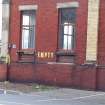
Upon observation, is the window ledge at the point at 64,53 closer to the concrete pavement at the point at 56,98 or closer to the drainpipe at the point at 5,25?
the concrete pavement at the point at 56,98

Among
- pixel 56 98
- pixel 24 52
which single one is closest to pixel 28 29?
pixel 24 52

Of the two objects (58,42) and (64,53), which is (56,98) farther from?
(58,42)

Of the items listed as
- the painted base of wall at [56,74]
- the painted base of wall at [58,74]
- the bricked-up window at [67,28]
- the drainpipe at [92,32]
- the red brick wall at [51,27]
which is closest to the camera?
the painted base of wall at [58,74]

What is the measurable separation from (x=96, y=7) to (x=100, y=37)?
1449 millimetres

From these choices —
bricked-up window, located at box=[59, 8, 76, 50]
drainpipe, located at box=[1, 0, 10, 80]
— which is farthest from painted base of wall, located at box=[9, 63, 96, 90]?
bricked-up window, located at box=[59, 8, 76, 50]

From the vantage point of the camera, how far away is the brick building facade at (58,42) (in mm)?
26661

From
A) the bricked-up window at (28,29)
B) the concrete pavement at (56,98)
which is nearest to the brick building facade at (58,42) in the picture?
the bricked-up window at (28,29)

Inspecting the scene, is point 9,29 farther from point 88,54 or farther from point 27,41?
point 88,54

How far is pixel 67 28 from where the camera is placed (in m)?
28.5

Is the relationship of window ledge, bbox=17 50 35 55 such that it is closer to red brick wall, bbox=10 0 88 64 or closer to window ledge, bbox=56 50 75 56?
red brick wall, bbox=10 0 88 64

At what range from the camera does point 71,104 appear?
67.3ft

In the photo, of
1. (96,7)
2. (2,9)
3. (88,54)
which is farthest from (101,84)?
(2,9)

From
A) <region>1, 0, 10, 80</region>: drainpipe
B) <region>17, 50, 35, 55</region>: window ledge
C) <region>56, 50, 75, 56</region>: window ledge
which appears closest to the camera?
<region>56, 50, 75, 56</region>: window ledge

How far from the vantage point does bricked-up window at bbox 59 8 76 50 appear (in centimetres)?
2817
